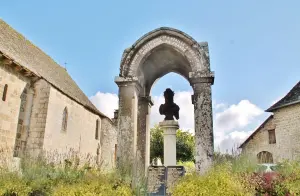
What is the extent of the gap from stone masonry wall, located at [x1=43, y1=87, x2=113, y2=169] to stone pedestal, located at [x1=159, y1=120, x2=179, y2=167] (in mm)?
6590

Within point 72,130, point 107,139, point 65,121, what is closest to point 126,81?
point 65,121

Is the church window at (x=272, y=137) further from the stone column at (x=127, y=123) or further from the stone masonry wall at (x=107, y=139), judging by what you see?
the stone column at (x=127, y=123)

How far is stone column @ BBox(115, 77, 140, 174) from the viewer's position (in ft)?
15.9

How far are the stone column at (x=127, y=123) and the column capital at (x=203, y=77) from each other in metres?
1.19

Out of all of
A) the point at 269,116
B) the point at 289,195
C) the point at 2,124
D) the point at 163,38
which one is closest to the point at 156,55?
the point at 163,38

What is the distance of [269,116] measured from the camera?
19.5 metres

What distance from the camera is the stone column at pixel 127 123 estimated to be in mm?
4834

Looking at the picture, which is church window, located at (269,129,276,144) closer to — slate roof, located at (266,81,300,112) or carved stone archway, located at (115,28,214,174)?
slate roof, located at (266,81,300,112)

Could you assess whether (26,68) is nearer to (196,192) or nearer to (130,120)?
(130,120)

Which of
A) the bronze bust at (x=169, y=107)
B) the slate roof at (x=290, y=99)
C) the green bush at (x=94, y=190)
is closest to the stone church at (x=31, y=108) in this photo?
the bronze bust at (x=169, y=107)

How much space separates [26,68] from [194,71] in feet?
31.9

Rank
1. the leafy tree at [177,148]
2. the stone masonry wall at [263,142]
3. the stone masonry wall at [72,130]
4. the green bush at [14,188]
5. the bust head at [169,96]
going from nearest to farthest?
the green bush at [14,188]
the bust head at [169,96]
the stone masonry wall at [72,130]
the stone masonry wall at [263,142]
the leafy tree at [177,148]

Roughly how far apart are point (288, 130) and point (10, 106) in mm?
16661

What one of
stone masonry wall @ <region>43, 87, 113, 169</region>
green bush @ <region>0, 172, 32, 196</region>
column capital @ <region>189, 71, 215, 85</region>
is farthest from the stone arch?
stone masonry wall @ <region>43, 87, 113, 169</region>
